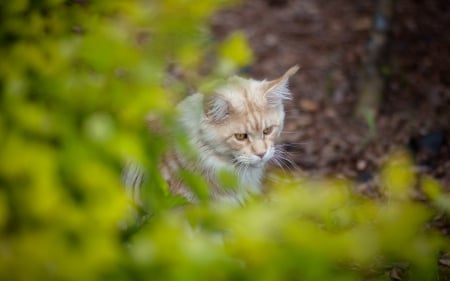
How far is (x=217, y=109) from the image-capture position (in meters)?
4.80

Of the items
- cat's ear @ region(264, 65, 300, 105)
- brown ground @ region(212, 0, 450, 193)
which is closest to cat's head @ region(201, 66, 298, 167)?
cat's ear @ region(264, 65, 300, 105)

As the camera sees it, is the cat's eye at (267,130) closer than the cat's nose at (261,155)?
No

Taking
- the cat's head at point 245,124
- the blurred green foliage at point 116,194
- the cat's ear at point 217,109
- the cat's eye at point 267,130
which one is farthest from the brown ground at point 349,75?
the blurred green foliage at point 116,194

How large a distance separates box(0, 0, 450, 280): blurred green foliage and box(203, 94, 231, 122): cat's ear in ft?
9.11

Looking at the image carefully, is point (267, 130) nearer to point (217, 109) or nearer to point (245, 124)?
point (245, 124)

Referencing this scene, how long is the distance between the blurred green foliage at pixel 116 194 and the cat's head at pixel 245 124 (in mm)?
2924

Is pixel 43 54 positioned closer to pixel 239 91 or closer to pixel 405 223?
pixel 405 223

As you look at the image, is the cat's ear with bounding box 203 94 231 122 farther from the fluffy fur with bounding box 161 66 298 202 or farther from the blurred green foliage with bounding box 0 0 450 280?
the blurred green foliage with bounding box 0 0 450 280

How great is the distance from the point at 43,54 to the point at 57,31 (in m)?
0.12

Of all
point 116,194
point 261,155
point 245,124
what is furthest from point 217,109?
point 116,194

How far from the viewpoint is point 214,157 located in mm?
4965

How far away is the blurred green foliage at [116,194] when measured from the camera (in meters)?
1.46

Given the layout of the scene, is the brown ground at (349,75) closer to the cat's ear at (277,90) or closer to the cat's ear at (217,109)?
the cat's ear at (277,90)

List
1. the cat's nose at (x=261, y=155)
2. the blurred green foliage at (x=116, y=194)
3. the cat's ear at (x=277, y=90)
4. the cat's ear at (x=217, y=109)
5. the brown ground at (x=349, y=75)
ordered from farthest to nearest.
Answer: the brown ground at (x=349, y=75) → the cat's nose at (x=261, y=155) → the cat's ear at (x=277, y=90) → the cat's ear at (x=217, y=109) → the blurred green foliage at (x=116, y=194)
